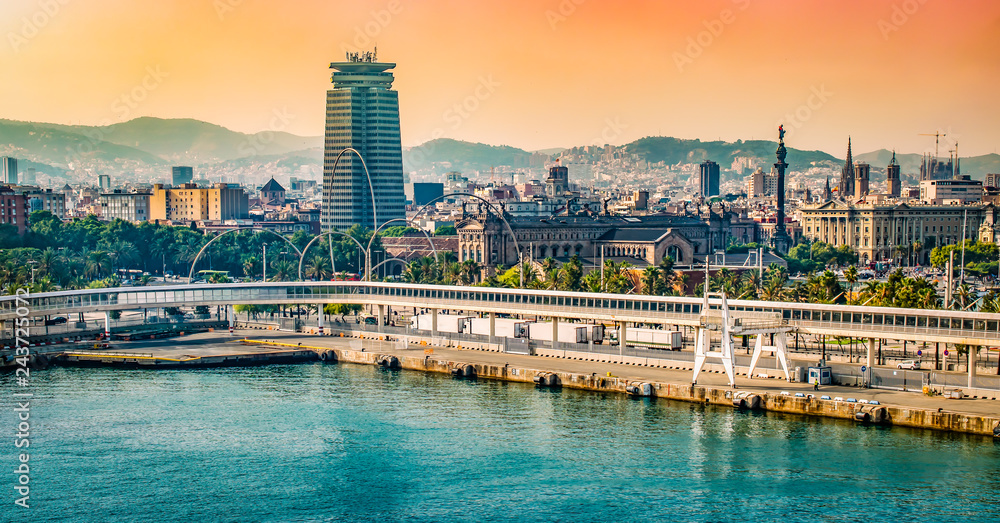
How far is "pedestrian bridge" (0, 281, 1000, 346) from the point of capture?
68.9m

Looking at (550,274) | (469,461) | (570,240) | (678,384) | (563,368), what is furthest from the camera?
(570,240)

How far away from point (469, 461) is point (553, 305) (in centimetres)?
3110

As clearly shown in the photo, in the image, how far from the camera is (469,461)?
5841cm

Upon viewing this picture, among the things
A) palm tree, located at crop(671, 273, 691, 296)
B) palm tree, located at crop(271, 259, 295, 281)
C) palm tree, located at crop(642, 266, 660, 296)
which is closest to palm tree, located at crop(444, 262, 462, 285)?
palm tree, located at crop(642, 266, 660, 296)

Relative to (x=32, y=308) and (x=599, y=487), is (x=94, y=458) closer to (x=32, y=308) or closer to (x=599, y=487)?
(x=599, y=487)

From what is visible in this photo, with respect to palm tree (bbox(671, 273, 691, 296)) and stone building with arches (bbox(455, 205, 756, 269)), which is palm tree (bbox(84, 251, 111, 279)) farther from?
palm tree (bbox(671, 273, 691, 296))

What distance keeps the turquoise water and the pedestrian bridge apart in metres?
8.88

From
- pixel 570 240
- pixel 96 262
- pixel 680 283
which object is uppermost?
A: pixel 570 240

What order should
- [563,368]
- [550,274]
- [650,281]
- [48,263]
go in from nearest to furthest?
1. [563,368]
2. [650,281]
3. [550,274]
4. [48,263]

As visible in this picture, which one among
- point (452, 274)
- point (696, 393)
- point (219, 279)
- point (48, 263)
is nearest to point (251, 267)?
point (219, 279)

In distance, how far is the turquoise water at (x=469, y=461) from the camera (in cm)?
5119

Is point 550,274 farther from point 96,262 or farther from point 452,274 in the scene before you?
point 96,262

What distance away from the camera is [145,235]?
19912 cm
